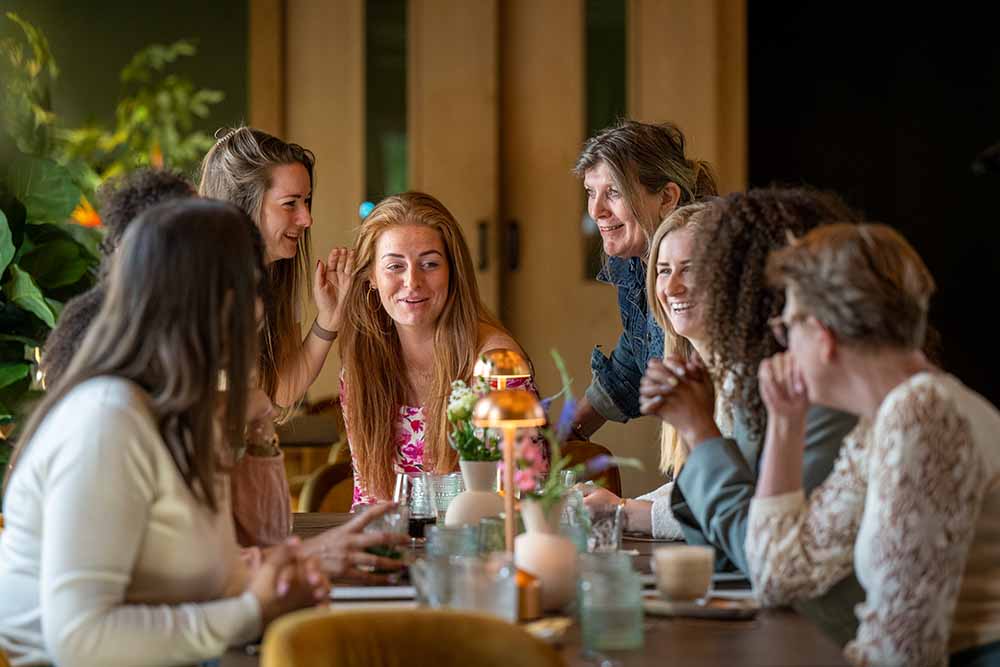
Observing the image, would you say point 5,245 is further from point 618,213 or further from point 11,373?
point 618,213

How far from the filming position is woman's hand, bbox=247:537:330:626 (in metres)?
1.76

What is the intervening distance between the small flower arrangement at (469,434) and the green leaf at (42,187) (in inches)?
74.3

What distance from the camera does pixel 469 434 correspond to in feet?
8.30

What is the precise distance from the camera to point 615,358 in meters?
4.01

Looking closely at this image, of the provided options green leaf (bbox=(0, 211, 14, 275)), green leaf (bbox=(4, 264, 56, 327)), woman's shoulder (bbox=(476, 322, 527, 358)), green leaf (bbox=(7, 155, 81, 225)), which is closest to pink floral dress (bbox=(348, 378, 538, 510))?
woman's shoulder (bbox=(476, 322, 527, 358))

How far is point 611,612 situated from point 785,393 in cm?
45

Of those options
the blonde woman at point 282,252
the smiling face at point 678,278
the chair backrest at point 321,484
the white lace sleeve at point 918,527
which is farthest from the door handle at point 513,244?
the white lace sleeve at point 918,527

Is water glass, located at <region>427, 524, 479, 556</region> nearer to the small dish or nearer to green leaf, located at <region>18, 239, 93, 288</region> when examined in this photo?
the small dish

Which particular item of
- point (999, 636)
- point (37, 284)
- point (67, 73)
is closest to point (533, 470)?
point (999, 636)

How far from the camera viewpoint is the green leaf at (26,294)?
3.71 m

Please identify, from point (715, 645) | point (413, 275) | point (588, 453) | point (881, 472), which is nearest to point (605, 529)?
point (715, 645)

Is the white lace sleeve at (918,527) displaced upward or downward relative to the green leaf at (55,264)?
downward

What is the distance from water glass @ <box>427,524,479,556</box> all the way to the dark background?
4.86 metres

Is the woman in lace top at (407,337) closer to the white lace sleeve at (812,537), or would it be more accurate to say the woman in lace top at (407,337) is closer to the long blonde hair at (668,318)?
the long blonde hair at (668,318)
